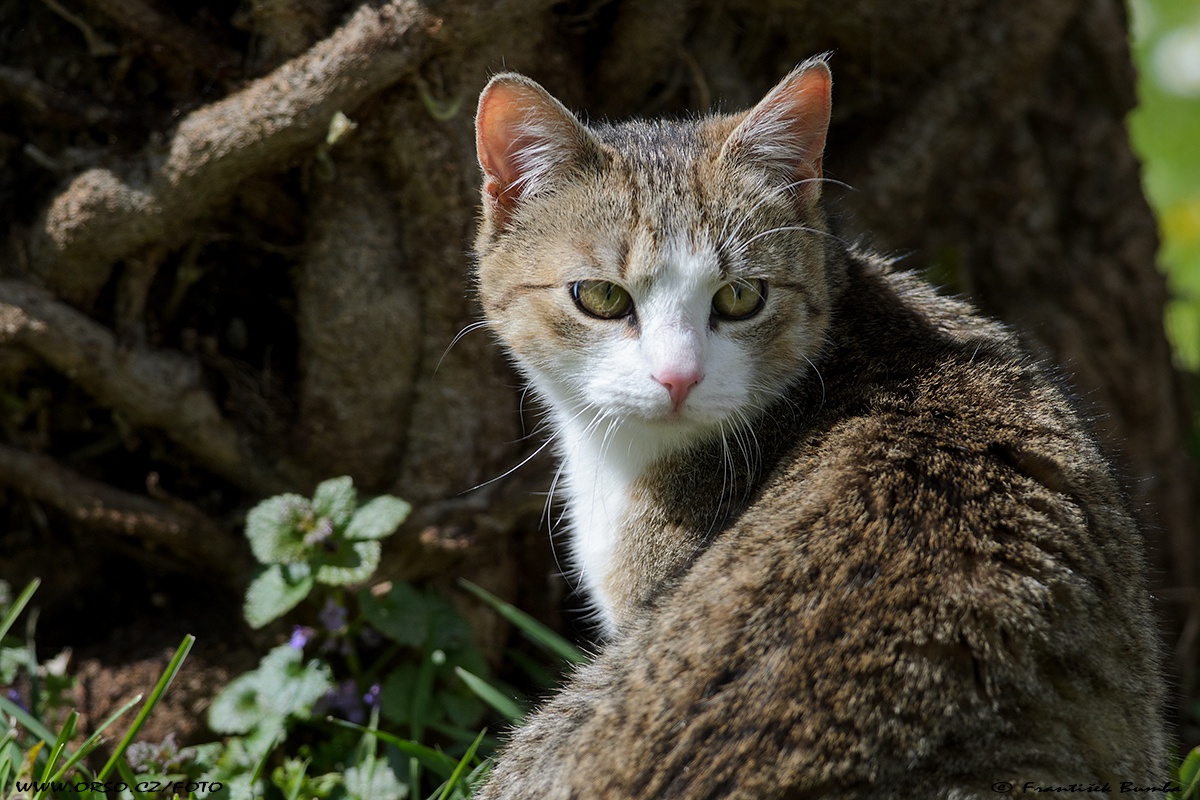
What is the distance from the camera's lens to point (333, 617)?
3234 millimetres

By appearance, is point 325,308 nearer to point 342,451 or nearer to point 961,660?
point 342,451

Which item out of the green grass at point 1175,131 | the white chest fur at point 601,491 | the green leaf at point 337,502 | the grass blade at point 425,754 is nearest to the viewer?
the white chest fur at point 601,491

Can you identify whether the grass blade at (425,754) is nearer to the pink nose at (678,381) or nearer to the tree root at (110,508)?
the tree root at (110,508)

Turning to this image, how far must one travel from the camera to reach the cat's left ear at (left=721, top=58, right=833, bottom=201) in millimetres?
2689

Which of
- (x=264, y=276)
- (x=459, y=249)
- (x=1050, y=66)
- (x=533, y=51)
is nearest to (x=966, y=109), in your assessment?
(x=1050, y=66)

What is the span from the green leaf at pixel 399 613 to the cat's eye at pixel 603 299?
48.3 inches

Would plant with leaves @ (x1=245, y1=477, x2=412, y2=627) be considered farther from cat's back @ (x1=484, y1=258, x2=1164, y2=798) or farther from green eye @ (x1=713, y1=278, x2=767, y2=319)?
green eye @ (x1=713, y1=278, x2=767, y2=319)

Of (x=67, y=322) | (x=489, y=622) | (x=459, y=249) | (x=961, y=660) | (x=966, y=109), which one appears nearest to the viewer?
(x=961, y=660)

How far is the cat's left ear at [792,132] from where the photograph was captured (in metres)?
2.69

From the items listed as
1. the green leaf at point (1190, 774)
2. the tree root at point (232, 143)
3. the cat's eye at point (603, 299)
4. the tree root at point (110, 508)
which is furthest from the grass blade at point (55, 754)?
the green leaf at point (1190, 774)

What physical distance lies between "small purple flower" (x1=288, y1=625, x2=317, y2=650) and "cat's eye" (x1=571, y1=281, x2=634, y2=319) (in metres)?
1.36

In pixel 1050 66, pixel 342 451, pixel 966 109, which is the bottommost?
pixel 342 451

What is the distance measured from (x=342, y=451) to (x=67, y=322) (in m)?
0.91

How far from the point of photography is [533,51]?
3359 mm
